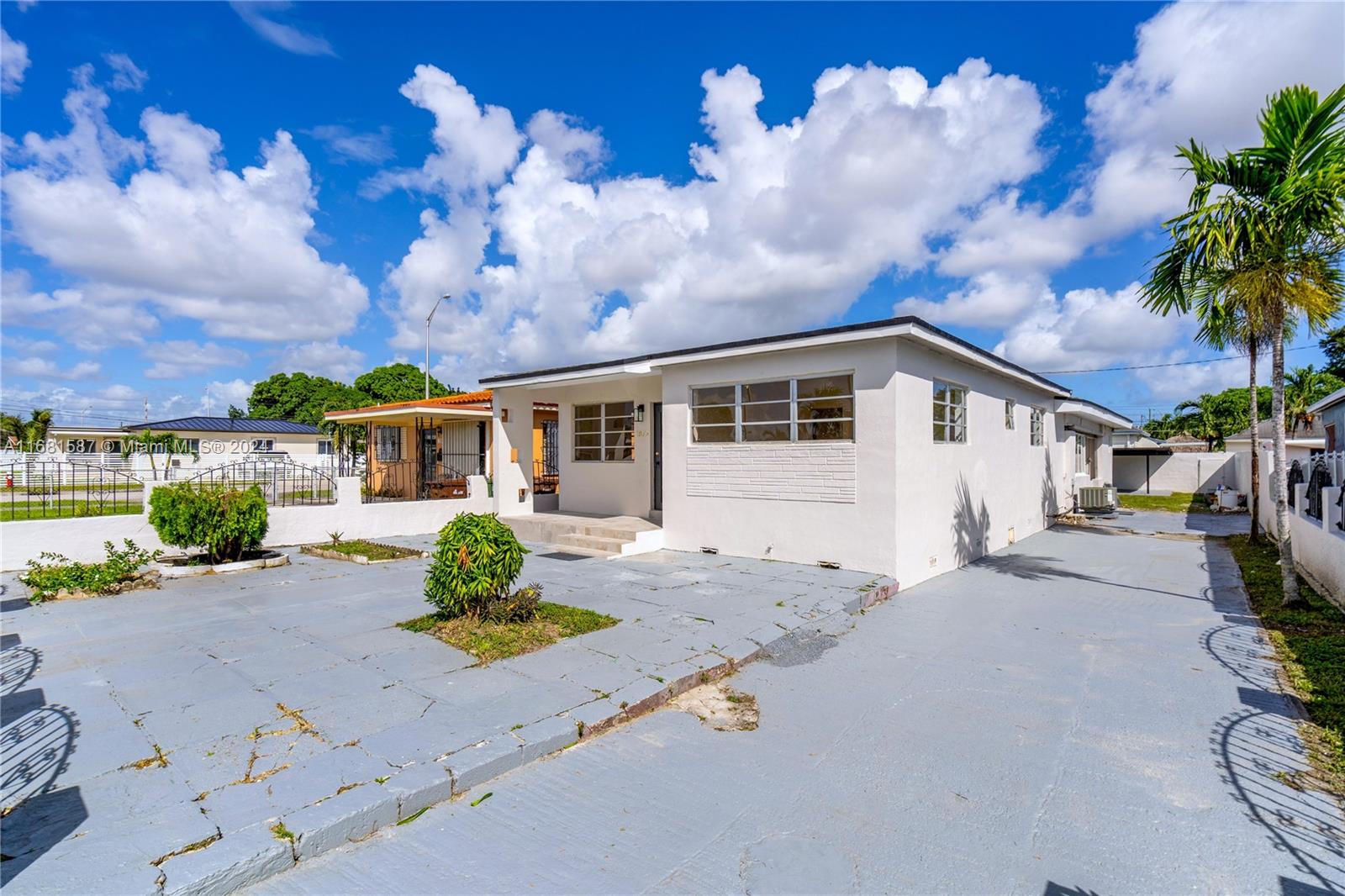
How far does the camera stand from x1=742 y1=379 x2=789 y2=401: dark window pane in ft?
31.0

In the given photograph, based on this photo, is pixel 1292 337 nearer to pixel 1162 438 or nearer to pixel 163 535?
pixel 163 535

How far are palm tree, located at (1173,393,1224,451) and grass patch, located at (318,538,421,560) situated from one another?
43129mm

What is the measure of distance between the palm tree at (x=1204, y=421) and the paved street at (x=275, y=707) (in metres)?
40.8

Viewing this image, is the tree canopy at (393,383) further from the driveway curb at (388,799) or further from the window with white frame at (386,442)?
the driveway curb at (388,799)

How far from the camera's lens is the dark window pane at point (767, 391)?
945 cm

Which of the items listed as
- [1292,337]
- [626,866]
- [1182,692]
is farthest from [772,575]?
[1292,337]

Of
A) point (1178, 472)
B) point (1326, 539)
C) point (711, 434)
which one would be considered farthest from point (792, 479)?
point (1178, 472)

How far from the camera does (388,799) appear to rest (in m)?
3.11

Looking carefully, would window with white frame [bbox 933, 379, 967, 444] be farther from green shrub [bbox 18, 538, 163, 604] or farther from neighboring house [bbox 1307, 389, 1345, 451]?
green shrub [bbox 18, 538, 163, 604]

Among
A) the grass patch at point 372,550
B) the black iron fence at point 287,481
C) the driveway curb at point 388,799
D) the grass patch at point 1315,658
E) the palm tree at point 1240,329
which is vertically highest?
→ the palm tree at point 1240,329

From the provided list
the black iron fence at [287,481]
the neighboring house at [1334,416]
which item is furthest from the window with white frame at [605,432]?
the neighboring house at [1334,416]

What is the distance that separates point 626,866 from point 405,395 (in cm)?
4649

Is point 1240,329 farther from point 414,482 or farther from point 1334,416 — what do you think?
point 414,482

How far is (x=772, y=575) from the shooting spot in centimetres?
858
